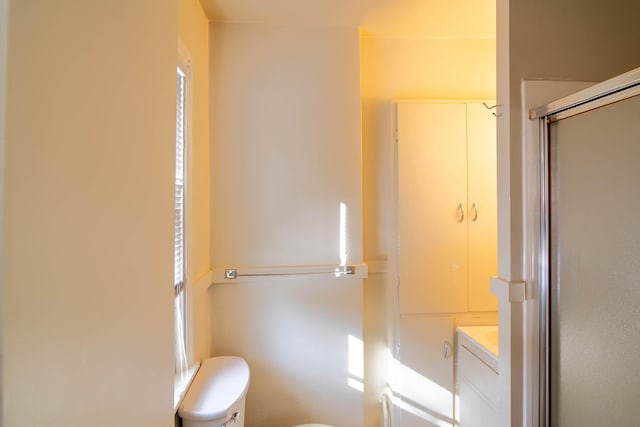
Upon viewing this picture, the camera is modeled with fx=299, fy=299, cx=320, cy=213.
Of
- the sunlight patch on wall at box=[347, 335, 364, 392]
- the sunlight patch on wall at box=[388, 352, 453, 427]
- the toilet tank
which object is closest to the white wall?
the toilet tank

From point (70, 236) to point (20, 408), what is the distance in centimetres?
23

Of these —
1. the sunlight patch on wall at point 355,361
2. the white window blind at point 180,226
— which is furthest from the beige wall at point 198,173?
the sunlight patch on wall at point 355,361

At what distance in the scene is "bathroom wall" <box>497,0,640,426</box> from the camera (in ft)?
4.20

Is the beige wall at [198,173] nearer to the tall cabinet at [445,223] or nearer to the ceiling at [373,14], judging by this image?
the ceiling at [373,14]

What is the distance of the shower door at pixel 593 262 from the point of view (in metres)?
0.99

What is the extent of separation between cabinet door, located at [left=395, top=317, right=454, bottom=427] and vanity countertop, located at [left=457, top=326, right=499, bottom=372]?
0.12 metres

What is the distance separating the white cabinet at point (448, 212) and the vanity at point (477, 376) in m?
0.18

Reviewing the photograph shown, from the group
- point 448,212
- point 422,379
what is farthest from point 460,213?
point 422,379

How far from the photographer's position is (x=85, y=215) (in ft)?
1.68

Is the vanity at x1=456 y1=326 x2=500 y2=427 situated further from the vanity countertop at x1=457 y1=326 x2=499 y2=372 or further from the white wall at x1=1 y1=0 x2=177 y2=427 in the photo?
the white wall at x1=1 y1=0 x2=177 y2=427

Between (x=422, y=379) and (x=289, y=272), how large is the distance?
1.08 meters

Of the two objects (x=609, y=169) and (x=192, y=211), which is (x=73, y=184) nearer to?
(x=192, y=211)

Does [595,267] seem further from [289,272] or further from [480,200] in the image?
[289,272]

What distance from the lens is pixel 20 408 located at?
38 cm
